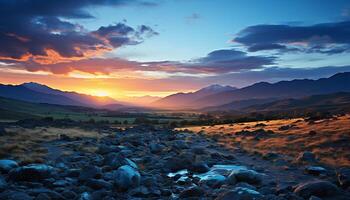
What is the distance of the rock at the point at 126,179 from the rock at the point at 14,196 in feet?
12.8

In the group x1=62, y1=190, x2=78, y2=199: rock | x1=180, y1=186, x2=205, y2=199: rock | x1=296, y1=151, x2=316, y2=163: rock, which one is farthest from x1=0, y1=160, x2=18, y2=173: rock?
x1=296, y1=151, x2=316, y2=163: rock

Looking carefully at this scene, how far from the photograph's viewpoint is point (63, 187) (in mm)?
14266

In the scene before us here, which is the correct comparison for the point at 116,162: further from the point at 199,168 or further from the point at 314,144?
the point at 314,144

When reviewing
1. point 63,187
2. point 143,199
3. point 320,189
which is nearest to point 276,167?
point 320,189

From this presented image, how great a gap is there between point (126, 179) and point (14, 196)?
465 cm

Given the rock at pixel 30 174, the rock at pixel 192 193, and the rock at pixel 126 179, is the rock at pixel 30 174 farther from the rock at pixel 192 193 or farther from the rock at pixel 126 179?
the rock at pixel 192 193

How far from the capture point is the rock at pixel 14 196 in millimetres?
12062

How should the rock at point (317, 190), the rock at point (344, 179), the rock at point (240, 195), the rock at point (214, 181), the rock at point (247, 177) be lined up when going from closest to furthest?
1. the rock at point (240, 195)
2. the rock at point (317, 190)
3. the rock at point (344, 179)
4. the rock at point (214, 181)
5. the rock at point (247, 177)

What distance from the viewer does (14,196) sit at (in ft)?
40.1

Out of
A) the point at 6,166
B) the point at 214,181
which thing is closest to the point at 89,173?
the point at 6,166

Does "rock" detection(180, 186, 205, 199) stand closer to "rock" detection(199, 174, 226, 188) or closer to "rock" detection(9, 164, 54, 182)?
"rock" detection(199, 174, 226, 188)

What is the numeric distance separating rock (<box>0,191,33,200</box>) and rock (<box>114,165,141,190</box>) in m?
3.92

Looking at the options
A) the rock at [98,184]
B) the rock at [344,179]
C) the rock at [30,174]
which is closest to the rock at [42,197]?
the rock at [98,184]

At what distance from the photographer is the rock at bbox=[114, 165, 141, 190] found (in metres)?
14.8
